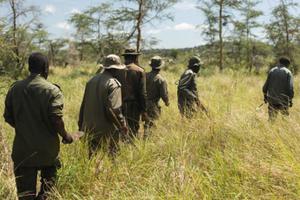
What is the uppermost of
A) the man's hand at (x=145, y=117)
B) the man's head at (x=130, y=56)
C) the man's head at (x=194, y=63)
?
the man's head at (x=130, y=56)

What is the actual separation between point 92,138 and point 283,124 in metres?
2.36

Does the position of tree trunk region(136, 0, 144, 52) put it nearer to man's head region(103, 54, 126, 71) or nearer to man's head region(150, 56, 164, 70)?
man's head region(150, 56, 164, 70)

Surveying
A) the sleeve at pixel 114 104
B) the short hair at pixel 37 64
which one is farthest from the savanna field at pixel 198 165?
the short hair at pixel 37 64

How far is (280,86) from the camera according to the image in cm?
880

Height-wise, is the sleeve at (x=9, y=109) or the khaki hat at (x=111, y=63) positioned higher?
the khaki hat at (x=111, y=63)

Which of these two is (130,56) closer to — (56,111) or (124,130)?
(124,130)

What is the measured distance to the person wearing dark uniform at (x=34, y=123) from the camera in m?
4.41

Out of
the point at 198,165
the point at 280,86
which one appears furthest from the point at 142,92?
the point at 280,86

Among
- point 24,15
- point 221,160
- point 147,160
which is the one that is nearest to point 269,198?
point 221,160

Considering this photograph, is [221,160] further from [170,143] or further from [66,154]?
[66,154]

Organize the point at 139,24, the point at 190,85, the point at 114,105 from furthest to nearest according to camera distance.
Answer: the point at 139,24 < the point at 190,85 < the point at 114,105

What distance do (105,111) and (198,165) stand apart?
136cm

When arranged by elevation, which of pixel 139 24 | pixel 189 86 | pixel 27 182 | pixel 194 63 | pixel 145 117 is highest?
pixel 139 24

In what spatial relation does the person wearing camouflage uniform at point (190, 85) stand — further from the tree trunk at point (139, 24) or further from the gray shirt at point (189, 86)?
the tree trunk at point (139, 24)
